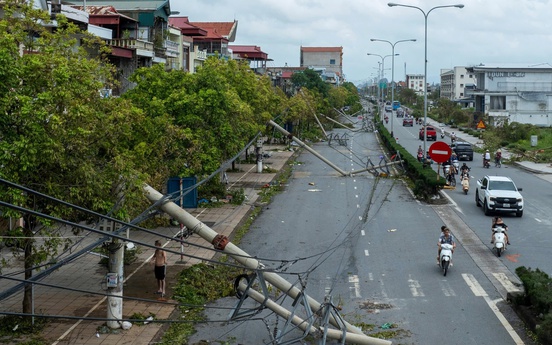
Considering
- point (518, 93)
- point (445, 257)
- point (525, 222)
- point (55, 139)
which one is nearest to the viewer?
point (55, 139)

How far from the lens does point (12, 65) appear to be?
1430 centimetres

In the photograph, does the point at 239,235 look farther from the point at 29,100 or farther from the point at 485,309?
the point at 29,100

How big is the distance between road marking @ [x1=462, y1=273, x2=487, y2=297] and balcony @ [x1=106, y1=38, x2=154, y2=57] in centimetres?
2758

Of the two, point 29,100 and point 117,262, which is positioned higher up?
point 29,100

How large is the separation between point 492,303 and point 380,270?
4.18 m

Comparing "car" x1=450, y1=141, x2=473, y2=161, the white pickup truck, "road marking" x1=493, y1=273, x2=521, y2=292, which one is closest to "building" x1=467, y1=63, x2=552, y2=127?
"car" x1=450, y1=141, x2=473, y2=161

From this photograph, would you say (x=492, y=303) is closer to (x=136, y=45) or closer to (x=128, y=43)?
(x=128, y=43)

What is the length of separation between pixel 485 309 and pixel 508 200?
14.8 m

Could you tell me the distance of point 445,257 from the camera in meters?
21.3

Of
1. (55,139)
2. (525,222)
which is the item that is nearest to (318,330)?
(55,139)

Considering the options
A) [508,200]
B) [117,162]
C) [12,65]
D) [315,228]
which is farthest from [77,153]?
[508,200]

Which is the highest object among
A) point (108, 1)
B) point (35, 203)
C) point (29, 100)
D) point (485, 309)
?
point (108, 1)

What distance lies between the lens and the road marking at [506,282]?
19703mm

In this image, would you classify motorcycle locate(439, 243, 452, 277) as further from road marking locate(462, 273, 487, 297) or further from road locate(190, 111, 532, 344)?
road marking locate(462, 273, 487, 297)
